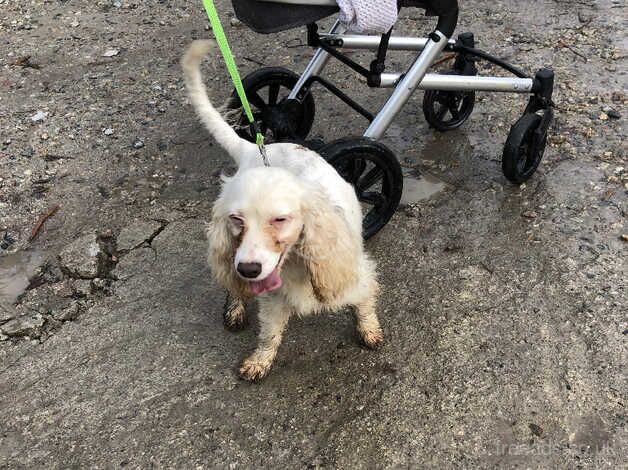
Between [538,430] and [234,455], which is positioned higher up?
[538,430]

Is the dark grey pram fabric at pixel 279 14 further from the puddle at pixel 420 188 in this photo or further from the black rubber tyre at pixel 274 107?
the puddle at pixel 420 188

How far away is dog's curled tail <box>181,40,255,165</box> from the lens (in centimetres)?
245

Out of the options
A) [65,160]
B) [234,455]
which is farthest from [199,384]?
[65,160]

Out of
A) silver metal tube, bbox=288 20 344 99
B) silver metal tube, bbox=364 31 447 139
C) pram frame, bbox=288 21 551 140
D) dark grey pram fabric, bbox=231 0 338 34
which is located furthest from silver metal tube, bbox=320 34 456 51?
dark grey pram fabric, bbox=231 0 338 34

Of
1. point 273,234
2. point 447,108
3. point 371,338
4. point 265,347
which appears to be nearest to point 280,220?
point 273,234

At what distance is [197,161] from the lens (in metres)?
3.60

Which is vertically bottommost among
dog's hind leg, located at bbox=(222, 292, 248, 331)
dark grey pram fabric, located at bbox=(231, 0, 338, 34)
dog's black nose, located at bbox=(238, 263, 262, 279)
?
dog's hind leg, located at bbox=(222, 292, 248, 331)

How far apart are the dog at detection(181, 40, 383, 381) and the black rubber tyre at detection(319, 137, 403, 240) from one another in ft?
0.80

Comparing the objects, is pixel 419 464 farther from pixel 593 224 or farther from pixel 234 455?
pixel 593 224

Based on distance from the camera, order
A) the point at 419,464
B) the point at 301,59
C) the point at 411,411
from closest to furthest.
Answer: the point at 419,464, the point at 411,411, the point at 301,59

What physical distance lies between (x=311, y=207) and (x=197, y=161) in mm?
1965

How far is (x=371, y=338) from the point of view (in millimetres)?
2430

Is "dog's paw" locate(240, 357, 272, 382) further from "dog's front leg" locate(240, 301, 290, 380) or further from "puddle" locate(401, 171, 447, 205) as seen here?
"puddle" locate(401, 171, 447, 205)

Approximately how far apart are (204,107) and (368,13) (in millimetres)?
889
